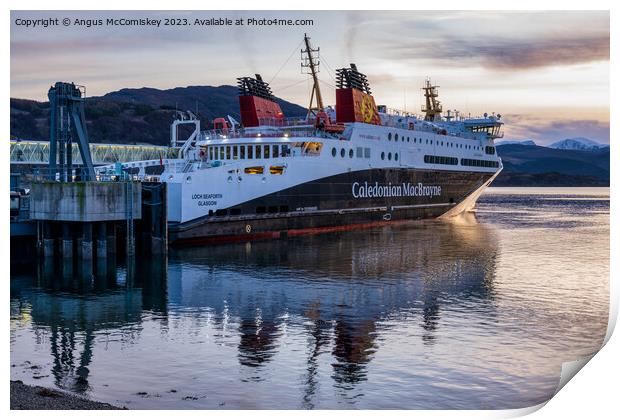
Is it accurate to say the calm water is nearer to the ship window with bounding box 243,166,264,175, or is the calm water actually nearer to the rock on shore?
the rock on shore

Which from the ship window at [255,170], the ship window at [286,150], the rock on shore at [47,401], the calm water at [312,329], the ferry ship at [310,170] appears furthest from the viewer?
the ship window at [286,150]

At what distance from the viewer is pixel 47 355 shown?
60.4ft

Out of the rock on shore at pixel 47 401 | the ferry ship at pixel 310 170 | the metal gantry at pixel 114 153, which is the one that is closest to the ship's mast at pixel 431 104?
the ferry ship at pixel 310 170

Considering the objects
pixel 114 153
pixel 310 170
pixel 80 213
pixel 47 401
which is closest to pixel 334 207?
pixel 310 170

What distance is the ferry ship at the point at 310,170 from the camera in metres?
42.0

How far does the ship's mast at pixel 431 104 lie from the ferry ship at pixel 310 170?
8.37m

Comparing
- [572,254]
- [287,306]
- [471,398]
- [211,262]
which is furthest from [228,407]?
[572,254]

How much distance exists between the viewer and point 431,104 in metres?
77.7

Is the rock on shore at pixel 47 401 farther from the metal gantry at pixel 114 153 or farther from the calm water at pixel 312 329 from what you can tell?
the metal gantry at pixel 114 153

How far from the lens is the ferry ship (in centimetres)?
4197

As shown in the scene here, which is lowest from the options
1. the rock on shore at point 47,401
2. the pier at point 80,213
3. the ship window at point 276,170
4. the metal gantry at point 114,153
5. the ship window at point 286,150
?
the rock on shore at point 47,401

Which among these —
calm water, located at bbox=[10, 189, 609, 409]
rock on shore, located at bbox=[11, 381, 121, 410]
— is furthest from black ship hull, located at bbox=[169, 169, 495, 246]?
rock on shore, located at bbox=[11, 381, 121, 410]

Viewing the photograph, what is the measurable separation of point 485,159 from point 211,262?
45.1 m

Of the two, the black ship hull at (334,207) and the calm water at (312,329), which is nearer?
the calm water at (312,329)
